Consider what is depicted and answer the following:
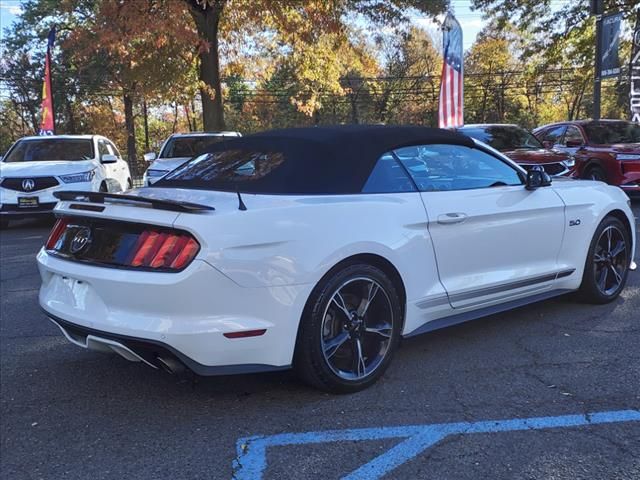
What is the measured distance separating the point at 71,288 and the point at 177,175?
1.27 meters

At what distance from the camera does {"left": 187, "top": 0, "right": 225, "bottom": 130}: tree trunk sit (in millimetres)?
15938

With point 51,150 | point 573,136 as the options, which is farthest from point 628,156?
point 51,150

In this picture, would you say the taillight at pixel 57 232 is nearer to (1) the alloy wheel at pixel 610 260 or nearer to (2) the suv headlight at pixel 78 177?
(1) the alloy wheel at pixel 610 260

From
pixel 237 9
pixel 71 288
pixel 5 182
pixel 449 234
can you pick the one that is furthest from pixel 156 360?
pixel 237 9

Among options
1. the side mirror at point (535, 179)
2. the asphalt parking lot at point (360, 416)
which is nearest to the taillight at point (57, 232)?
the asphalt parking lot at point (360, 416)

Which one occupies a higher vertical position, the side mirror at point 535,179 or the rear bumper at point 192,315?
the side mirror at point 535,179

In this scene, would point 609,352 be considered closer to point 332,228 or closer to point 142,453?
point 332,228

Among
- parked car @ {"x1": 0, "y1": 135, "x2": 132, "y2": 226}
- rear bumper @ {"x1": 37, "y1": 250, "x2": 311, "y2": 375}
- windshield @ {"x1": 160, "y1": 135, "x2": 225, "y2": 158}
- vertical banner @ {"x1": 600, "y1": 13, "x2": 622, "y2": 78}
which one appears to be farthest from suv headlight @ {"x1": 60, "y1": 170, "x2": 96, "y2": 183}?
vertical banner @ {"x1": 600, "y1": 13, "x2": 622, "y2": 78}

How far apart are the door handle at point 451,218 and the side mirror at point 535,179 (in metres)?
0.84

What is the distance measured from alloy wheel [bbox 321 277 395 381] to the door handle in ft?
2.16

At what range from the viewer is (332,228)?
3367mm

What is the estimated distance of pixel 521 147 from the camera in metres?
11.0

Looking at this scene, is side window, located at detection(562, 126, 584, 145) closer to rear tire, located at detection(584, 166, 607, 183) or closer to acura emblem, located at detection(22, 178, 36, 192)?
rear tire, located at detection(584, 166, 607, 183)

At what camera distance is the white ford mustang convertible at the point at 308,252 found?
305 centimetres
